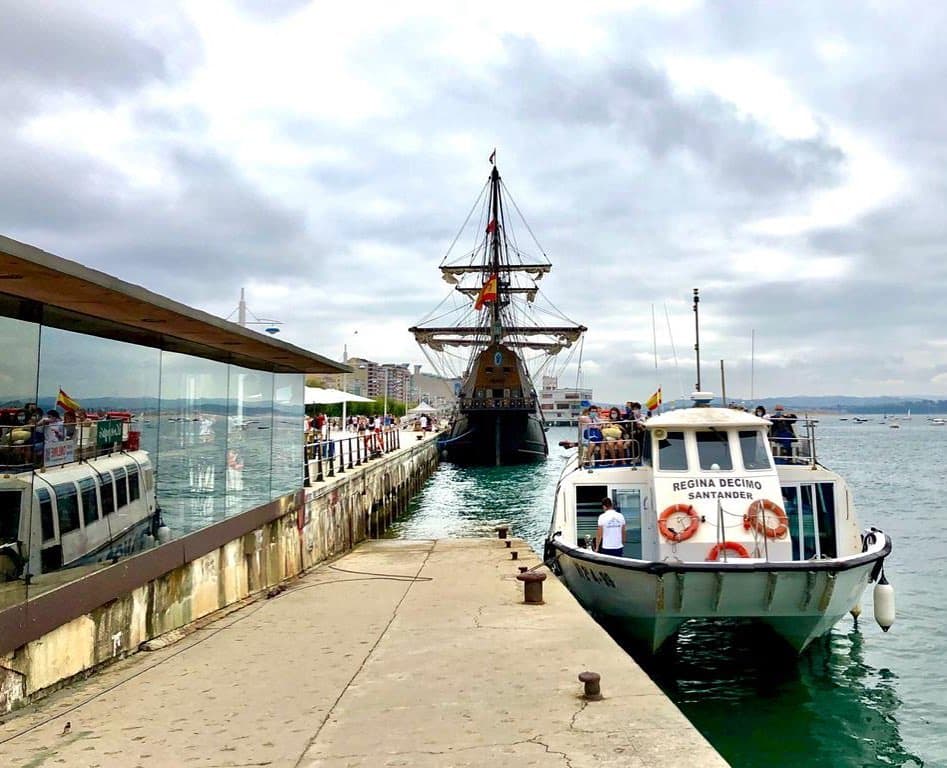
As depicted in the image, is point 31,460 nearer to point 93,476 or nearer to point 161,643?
point 93,476

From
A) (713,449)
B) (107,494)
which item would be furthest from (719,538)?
(107,494)

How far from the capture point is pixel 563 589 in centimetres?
1156

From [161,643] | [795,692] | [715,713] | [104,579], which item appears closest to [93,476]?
[104,579]

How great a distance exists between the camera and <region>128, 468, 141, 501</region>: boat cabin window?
851cm

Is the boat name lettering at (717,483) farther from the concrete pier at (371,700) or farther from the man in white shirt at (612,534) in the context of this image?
the concrete pier at (371,700)

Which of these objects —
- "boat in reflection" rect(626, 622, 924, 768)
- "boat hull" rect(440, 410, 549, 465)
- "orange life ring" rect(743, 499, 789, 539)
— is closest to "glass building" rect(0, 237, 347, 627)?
"boat in reflection" rect(626, 622, 924, 768)

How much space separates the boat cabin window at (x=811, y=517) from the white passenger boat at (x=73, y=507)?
982 cm

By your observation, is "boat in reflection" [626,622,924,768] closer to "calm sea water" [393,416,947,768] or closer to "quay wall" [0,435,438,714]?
"calm sea water" [393,416,947,768]

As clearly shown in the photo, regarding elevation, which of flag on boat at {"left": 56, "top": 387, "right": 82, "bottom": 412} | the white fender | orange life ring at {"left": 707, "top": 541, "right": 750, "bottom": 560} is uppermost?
flag on boat at {"left": 56, "top": 387, "right": 82, "bottom": 412}

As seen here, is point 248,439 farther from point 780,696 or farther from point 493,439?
point 493,439

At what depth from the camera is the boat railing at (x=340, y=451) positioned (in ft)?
69.3

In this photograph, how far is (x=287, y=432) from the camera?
14.6 meters

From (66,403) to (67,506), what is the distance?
0.95m

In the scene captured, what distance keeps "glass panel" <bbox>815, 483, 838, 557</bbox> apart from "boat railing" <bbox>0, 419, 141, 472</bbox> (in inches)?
416
